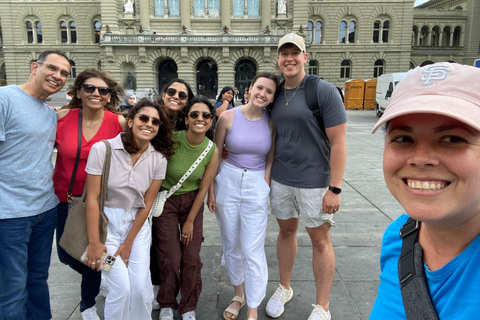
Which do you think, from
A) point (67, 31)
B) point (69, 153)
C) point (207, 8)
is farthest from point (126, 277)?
point (67, 31)

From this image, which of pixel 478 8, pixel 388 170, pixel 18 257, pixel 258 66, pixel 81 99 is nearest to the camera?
pixel 388 170

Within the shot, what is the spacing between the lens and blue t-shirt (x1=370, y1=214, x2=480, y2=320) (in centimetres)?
88

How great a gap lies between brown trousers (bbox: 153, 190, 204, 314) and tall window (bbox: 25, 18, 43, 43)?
46.3m

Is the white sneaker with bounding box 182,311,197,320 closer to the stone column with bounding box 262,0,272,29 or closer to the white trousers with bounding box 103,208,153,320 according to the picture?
the white trousers with bounding box 103,208,153,320

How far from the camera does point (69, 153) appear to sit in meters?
2.48

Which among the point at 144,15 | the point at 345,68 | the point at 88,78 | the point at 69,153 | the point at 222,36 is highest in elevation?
the point at 144,15

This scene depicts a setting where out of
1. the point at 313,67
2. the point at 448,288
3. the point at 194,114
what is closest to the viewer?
the point at 448,288

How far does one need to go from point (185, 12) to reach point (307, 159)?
35.2 metres

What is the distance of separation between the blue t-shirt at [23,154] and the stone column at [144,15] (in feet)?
116

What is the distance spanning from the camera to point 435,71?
891mm

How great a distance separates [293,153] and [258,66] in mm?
33213

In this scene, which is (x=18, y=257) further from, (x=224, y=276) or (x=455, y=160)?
(x=455, y=160)

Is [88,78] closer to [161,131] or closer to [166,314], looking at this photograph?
[161,131]

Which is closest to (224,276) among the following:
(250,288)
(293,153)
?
(250,288)
